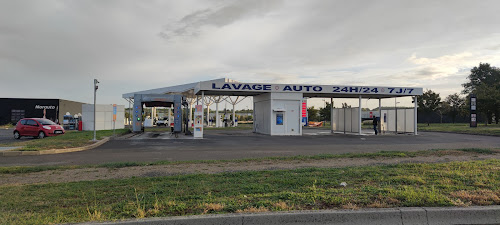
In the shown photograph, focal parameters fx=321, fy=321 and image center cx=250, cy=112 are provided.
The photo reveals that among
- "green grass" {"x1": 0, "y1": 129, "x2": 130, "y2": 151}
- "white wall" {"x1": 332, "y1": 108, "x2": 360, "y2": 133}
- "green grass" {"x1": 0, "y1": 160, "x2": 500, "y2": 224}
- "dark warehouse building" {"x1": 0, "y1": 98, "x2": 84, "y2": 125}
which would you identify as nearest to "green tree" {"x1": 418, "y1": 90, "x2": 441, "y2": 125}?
"white wall" {"x1": 332, "y1": 108, "x2": 360, "y2": 133}

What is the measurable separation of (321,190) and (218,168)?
3659mm

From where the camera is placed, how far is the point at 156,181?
701 centimetres

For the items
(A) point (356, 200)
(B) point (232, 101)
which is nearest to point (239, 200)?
(A) point (356, 200)

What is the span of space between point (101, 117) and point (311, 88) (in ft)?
72.3

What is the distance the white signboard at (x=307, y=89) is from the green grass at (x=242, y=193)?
17096 millimetres

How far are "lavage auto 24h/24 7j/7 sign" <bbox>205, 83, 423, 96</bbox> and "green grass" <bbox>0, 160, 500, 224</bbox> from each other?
17.3m

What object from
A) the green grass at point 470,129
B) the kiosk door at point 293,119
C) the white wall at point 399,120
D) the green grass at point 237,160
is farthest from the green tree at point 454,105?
the green grass at point 237,160

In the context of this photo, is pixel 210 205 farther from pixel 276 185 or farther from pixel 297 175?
pixel 297 175

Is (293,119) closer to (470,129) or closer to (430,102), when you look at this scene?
(470,129)

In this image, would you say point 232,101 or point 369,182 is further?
point 232,101

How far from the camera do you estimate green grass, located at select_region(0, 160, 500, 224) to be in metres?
4.81

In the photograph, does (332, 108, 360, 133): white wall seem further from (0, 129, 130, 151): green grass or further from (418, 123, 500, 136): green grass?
(0, 129, 130, 151): green grass

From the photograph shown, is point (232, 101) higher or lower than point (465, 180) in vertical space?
higher

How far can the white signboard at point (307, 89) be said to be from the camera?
24.5 m
